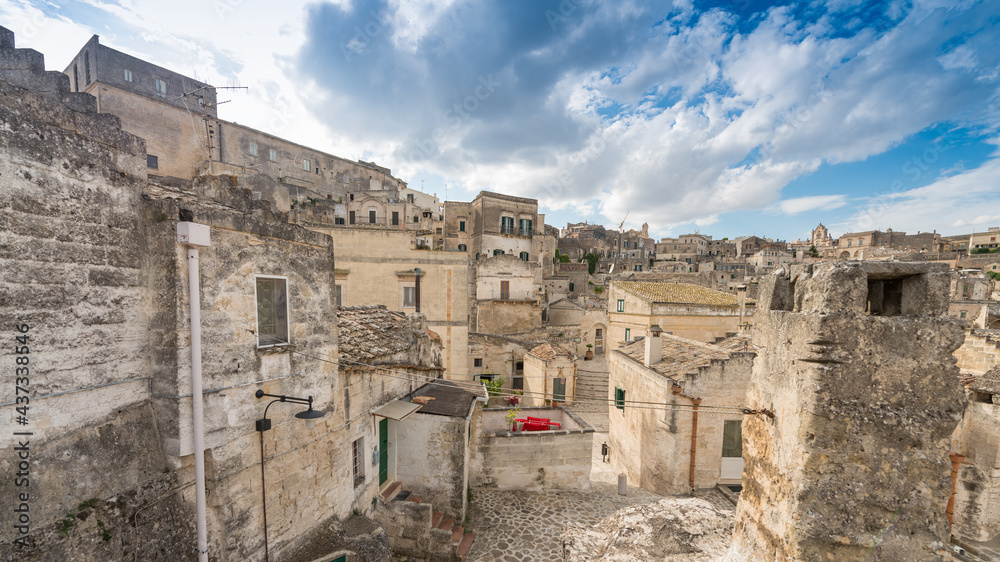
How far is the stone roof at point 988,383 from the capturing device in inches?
374

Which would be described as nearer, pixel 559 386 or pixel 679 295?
pixel 559 386

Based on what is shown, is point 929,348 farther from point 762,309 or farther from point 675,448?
point 675,448

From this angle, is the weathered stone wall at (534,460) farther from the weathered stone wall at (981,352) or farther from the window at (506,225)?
the window at (506,225)

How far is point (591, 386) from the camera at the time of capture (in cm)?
2348

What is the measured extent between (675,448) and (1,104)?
48.4ft

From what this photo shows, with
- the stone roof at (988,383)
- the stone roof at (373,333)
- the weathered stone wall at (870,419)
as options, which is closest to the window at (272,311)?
the stone roof at (373,333)

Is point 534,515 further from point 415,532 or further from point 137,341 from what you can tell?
point 137,341

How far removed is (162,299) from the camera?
4508mm

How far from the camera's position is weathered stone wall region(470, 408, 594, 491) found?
456 inches

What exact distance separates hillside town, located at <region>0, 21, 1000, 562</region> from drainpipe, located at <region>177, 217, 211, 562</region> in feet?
0.09

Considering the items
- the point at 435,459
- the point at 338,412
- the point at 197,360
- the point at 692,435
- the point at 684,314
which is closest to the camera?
the point at 197,360

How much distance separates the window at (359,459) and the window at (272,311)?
10.5 ft

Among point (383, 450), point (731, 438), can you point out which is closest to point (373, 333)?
point (383, 450)

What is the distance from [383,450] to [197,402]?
5.51 meters
